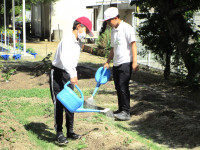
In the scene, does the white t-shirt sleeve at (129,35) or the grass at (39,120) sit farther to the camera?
the white t-shirt sleeve at (129,35)

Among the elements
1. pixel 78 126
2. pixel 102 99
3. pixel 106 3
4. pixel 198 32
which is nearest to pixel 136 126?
pixel 78 126

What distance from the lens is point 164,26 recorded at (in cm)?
993

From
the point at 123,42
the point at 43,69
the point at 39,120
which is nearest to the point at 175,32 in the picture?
the point at 123,42

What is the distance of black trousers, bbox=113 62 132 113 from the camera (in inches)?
243

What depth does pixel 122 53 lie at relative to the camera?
241 inches

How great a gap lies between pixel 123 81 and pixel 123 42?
70 cm

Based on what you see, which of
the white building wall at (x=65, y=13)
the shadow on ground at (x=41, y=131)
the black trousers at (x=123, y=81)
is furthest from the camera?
Result: the white building wall at (x=65, y=13)

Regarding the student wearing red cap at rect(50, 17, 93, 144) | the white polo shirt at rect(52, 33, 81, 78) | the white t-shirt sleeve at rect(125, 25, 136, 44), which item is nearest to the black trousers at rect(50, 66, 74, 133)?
the student wearing red cap at rect(50, 17, 93, 144)

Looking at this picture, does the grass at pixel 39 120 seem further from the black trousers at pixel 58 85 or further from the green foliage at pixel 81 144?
the black trousers at pixel 58 85

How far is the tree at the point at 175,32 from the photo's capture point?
8344 mm

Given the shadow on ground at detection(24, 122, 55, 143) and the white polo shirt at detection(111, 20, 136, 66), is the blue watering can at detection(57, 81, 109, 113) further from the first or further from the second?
the white polo shirt at detection(111, 20, 136, 66)

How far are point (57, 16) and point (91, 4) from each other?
2684mm

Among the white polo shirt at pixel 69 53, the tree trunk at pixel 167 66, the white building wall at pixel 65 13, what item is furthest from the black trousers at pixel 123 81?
the white building wall at pixel 65 13

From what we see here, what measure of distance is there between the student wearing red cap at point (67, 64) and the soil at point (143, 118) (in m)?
0.39
